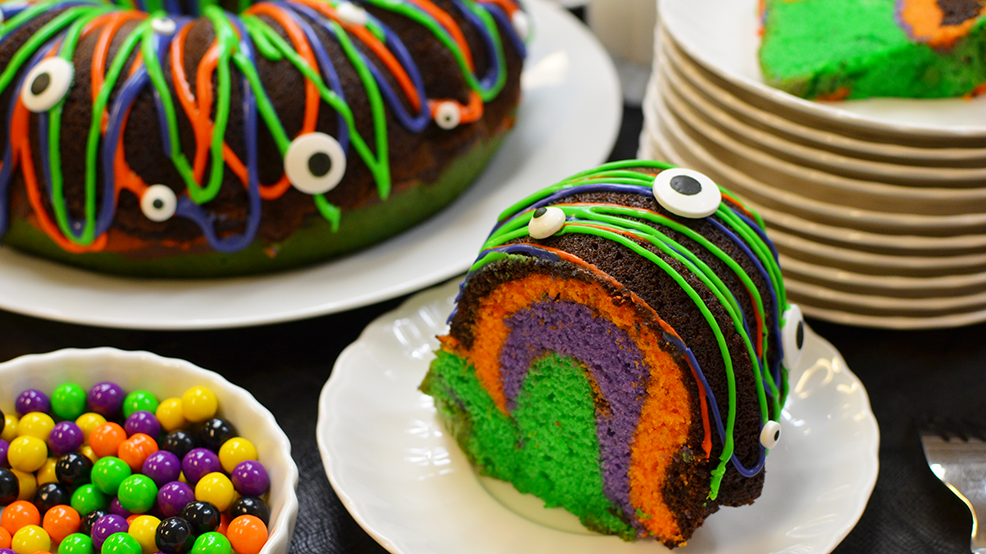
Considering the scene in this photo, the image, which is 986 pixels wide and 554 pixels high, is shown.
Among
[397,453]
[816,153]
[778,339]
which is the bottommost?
[397,453]

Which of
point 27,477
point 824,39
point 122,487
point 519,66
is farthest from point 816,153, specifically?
point 27,477

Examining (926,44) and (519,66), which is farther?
(519,66)

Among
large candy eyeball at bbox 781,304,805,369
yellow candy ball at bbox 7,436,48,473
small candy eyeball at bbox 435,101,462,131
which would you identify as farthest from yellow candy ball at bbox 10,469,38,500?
large candy eyeball at bbox 781,304,805,369

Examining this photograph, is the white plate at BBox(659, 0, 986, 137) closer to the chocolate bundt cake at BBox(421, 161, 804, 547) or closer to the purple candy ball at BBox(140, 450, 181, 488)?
the chocolate bundt cake at BBox(421, 161, 804, 547)

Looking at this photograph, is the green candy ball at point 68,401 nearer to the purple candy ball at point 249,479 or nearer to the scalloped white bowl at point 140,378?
the scalloped white bowl at point 140,378

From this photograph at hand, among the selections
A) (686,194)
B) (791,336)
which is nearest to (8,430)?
(686,194)

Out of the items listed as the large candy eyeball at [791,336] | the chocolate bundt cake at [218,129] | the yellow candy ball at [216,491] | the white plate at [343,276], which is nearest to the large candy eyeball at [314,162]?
the chocolate bundt cake at [218,129]

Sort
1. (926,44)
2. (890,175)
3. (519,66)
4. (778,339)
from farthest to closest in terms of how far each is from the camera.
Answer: (519,66), (926,44), (890,175), (778,339)

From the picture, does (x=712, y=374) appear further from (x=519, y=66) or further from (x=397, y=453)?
(x=519, y=66)
